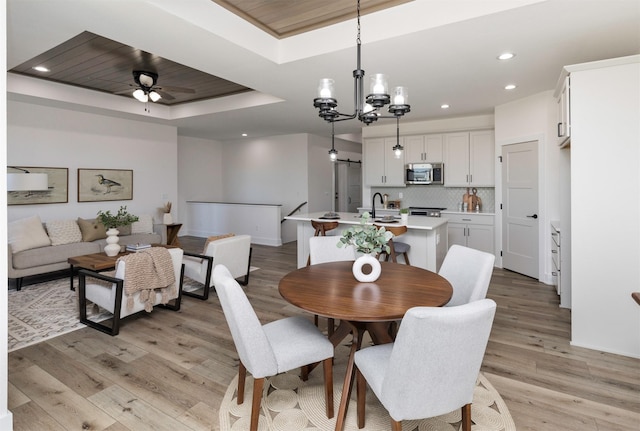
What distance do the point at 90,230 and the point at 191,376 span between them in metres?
4.10

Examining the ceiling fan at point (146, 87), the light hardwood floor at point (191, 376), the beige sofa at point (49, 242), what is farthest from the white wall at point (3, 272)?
the beige sofa at point (49, 242)

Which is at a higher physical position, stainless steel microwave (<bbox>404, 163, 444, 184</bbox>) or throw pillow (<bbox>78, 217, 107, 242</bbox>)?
stainless steel microwave (<bbox>404, 163, 444, 184</bbox>)

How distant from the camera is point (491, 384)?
92.0 inches

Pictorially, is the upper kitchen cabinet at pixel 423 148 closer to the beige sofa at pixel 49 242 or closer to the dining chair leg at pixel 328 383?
the beige sofa at pixel 49 242

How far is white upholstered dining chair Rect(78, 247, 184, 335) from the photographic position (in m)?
3.12

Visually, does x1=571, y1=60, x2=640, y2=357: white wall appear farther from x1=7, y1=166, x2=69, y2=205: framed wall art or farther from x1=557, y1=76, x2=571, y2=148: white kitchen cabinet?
x1=7, y1=166, x2=69, y2=205: framed wall art

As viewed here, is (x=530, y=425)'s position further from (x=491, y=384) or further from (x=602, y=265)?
(x=602, y=265)

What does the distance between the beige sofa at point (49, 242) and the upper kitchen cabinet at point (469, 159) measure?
554 cm

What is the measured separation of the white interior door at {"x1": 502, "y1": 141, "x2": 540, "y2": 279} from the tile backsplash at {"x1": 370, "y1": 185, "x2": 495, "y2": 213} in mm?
839

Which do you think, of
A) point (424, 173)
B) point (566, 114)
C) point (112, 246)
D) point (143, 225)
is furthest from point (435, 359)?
point (143, 225)

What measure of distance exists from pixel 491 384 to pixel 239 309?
5.92ft

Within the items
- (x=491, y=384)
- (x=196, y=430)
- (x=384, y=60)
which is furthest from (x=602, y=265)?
(x=196, y=430)

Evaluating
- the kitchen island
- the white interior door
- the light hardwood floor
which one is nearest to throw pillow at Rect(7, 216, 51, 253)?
the light hardwood floor

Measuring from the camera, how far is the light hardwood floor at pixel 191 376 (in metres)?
2.01
